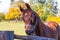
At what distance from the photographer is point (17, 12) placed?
129 inches

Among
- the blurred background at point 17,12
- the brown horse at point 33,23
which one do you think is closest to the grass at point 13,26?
the blurred background at point 17,12

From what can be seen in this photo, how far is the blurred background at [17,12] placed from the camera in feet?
10.8

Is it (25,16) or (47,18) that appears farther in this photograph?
(47,18)

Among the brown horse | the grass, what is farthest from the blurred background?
the brown horse

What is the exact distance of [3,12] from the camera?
11.1ft

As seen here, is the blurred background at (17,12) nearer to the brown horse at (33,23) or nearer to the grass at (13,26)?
the grass at (13,26)

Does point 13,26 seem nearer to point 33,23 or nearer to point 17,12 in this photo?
point 17,12

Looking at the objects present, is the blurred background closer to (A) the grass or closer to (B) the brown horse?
(A) the grass

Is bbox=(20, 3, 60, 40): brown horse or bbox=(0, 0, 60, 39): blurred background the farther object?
bbox=(0, 0, 60, 39): blurred background

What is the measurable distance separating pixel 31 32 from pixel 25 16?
6.1 inches

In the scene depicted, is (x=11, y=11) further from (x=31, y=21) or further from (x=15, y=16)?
(x=31, y=21)

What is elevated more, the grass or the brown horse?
the brown horse

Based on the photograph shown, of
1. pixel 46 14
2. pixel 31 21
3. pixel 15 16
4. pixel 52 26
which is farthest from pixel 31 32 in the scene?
pixel 46 14

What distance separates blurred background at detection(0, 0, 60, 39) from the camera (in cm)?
329
